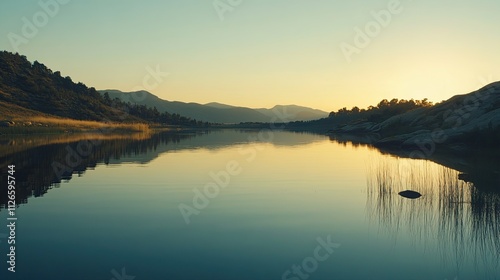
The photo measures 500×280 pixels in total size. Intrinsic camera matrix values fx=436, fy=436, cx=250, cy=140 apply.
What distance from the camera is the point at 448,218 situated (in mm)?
17906

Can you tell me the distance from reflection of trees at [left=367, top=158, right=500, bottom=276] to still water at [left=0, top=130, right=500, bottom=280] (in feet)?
0.16

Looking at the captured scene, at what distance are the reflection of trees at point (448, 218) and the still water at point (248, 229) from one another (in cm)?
5

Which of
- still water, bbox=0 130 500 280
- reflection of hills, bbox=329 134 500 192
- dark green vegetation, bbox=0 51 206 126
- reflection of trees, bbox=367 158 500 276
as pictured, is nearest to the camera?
still water, bbox=0 130 500 280

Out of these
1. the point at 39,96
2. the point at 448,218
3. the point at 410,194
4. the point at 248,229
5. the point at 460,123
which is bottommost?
the point at 248,229

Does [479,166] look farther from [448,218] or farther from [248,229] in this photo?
[248,229]

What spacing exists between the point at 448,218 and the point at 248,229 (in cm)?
831

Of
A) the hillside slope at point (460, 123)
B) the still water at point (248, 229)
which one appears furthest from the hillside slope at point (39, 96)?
the still water at point (248, 229)

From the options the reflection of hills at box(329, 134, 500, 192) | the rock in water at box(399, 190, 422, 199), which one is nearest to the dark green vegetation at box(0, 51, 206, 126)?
the reflection of hills at box(329, 134, 500, 192)

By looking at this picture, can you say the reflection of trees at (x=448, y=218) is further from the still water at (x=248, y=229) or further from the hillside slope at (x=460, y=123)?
the hillside slope at (x=460, y=123)

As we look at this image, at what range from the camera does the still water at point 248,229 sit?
12.3m

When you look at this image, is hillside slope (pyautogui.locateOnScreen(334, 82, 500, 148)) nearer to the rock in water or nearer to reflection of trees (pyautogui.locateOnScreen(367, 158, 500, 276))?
reflection of trees (pyautogui.locateOnScreen(367, 158, 500, 276))

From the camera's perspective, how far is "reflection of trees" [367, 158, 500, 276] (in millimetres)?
13617

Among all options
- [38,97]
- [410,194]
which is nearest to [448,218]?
[410,194]

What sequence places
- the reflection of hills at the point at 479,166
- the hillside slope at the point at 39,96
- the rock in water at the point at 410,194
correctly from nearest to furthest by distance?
1. the rock in water at the point at 410,194
2. the reflection of hills at the point at 479,166
3. the hillside slope at the point at 39,96
